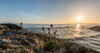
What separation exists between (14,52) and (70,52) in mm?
4004

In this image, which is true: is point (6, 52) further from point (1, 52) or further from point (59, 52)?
point (59, 52)

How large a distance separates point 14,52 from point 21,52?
12.6 inches

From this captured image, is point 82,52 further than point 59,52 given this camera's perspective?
Yes

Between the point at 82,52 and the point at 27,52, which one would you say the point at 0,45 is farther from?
the point at 82,52

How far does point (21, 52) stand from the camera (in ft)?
10.2

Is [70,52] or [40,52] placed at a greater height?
[40,52]

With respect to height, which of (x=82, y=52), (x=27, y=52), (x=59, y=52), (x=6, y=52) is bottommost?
(x=82, y=52)

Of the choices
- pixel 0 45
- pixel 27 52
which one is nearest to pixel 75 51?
pixel 27 52

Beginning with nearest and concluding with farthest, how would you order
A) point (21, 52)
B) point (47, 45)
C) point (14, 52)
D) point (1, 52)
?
point (1, 52), point (14, 52), point (21, 52), point (47, 45)

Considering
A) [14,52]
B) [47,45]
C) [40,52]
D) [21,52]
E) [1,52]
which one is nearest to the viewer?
[1,52]

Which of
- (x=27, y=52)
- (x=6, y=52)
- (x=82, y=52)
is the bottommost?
(x=82, y=52)

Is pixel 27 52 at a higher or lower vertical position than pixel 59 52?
higher

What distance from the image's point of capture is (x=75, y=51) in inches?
198

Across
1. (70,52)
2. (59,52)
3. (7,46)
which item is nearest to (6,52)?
(7,46)
